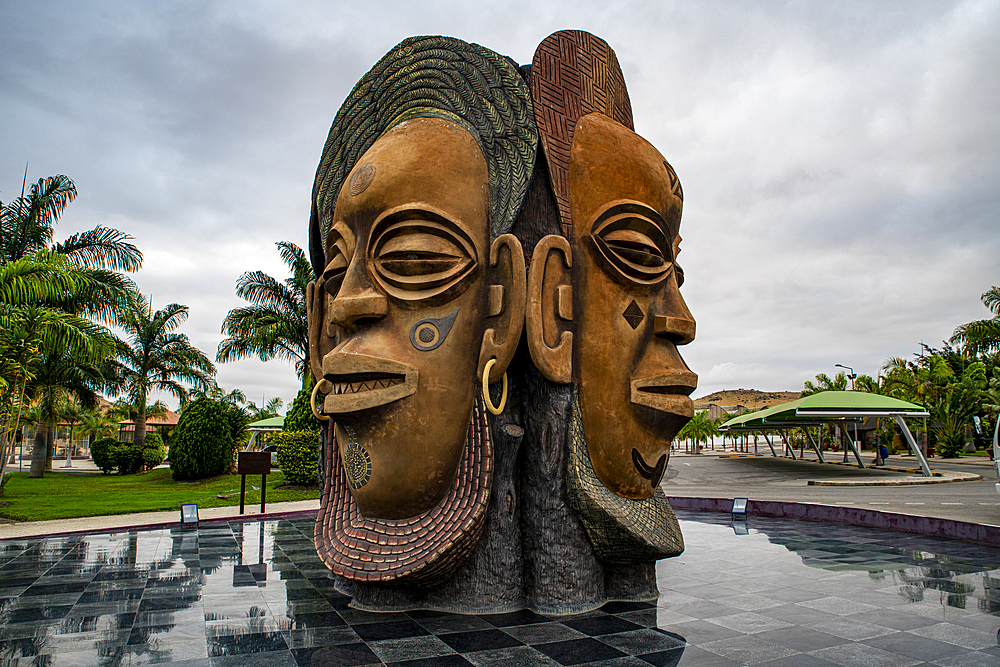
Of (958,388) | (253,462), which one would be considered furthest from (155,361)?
(958,388)

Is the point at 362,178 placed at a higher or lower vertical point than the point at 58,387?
higher

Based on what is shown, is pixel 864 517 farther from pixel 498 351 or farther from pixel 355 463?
pixel 355 463

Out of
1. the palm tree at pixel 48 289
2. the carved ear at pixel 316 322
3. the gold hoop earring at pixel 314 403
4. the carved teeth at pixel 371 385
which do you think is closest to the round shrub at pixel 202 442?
the palm tree at pixel 48 289

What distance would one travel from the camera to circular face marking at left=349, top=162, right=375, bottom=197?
5395 mm

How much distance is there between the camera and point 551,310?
5.35 metres

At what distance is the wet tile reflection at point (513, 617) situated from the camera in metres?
4.13

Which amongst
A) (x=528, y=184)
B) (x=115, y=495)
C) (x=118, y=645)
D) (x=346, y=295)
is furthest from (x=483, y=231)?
(x=115, y=495)

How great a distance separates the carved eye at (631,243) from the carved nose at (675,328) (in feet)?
1.15

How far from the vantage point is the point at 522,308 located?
5.24 metres

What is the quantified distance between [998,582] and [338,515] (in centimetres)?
580

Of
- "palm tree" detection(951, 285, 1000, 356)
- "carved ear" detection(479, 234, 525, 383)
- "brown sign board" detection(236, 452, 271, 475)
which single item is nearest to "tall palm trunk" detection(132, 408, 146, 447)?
"brown sign board" detection(236, 452, 271, 475)

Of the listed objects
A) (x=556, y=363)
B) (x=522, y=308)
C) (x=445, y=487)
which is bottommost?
(x=445, y=487)

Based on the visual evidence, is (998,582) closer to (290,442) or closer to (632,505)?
(632,505)

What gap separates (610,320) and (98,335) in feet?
67.2
